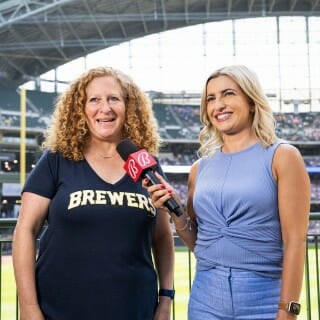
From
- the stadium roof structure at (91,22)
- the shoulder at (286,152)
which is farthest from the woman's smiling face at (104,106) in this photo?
the stadium roof structure at (91,22)

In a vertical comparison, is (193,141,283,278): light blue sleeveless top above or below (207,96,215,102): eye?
below

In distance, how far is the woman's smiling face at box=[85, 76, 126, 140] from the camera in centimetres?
160

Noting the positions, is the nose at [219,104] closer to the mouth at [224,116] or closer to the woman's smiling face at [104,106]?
the mouth at [224,116]

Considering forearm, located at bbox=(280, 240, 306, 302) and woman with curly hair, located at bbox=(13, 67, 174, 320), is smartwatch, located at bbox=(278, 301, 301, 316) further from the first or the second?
woman with curly hair, located at bbox=(13, 67, 174, 320)

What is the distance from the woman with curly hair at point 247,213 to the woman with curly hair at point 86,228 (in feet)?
0.47

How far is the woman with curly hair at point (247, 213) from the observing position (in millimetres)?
1419

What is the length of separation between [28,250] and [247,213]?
630mm

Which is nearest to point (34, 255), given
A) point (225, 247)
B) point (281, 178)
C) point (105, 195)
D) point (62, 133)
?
point (105, 195)

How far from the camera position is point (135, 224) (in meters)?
1.53

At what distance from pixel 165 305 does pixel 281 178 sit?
0.56 metres

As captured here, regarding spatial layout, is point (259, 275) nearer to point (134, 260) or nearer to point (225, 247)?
point (225, 247)

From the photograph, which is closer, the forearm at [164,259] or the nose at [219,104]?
the nose at [219,104]

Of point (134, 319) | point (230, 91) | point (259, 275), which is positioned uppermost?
point (230, 91)

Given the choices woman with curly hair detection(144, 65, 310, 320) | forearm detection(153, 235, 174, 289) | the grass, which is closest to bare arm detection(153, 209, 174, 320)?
forearm detection(153, 235, 174, 289)
